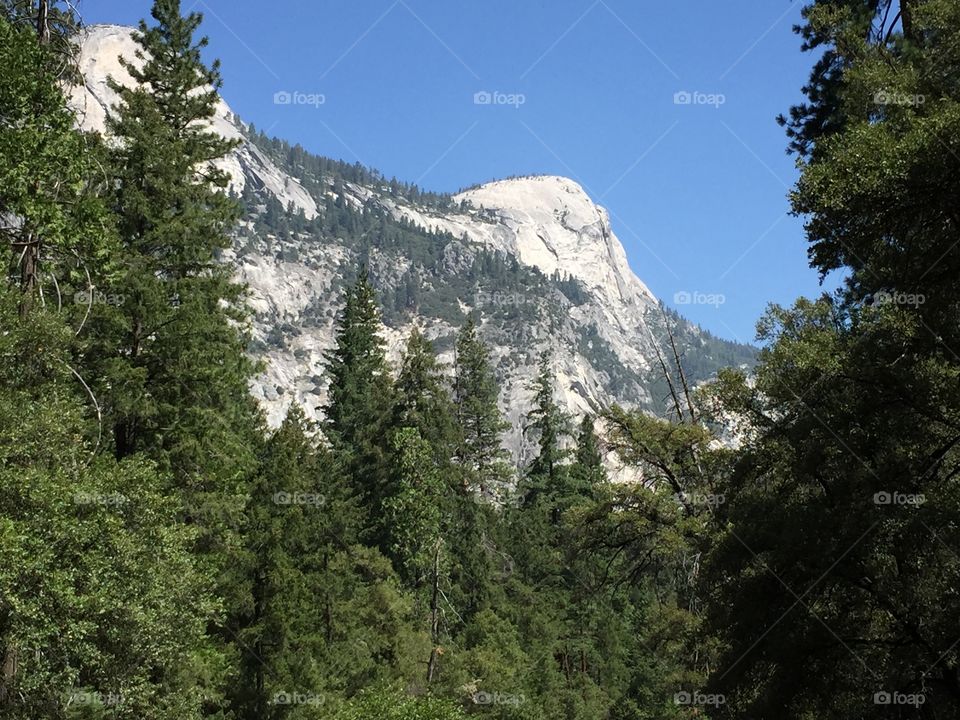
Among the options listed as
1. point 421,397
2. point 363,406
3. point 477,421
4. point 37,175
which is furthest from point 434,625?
point 37,175

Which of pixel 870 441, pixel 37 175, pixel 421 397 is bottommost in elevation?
pixel 870 441

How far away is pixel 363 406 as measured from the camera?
5653 centimetres

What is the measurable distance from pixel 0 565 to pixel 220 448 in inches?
466

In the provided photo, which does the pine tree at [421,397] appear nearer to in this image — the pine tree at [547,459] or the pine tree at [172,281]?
the pine tree at [547,459]

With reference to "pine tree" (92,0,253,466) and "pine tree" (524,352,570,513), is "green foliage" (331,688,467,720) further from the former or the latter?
"pine tree" (524,352,570,513)

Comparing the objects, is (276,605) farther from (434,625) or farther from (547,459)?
(547,459)

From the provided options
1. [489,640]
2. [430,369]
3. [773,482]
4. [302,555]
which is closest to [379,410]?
[430,369]

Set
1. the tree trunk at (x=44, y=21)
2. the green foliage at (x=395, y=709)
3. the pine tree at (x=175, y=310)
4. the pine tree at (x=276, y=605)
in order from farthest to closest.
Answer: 1. the pine tree at (x=276, y=605)
2. the pine tree at (x=175, y=310)
3. the green foliage at (x=395, y=709)
4. the tree trunk at (x=44, y=21)

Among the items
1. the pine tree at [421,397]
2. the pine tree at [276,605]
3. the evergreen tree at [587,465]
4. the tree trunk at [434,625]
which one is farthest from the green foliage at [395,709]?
the evergreen tree at [587,465]

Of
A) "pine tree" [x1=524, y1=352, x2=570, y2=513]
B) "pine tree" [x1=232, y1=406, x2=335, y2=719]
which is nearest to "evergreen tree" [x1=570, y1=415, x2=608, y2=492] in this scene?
"pine tree" [x1=524, y1=352, x2=570, y2=513]

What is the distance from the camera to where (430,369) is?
48250 millimetres

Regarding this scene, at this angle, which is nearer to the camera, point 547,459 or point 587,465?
point 547,459

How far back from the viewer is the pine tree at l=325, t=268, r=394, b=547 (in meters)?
46.7

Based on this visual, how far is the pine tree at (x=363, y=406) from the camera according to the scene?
4672 centimetres
